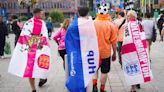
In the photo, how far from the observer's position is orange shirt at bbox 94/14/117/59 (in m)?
8.62

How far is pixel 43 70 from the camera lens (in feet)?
29.5

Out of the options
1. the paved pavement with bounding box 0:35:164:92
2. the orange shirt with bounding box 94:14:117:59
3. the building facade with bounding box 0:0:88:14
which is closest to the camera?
the orange shirt with bounding box 94:14:117:59

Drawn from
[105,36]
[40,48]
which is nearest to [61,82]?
[40,48]

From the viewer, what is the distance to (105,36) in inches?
343

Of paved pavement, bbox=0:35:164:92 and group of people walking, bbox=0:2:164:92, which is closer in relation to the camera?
group of people walking, bbox=0:2:164:92

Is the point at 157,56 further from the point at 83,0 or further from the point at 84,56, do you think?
the point at 83,0

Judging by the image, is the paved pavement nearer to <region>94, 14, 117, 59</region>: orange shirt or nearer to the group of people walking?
the group of people walking

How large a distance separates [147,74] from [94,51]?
6.74ft

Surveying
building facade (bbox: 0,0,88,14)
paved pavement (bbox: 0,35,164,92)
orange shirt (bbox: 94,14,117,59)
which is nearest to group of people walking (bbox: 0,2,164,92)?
orange shirt (bbox: 94,14,117,59)

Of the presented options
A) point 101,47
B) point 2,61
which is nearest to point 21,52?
point 101,47

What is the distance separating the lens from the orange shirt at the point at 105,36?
28.3 ft

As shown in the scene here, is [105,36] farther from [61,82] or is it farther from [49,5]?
[49,5]

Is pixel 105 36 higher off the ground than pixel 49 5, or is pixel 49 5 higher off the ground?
pixel 105 36

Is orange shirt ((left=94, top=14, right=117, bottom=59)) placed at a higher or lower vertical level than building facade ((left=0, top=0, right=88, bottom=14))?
higher
